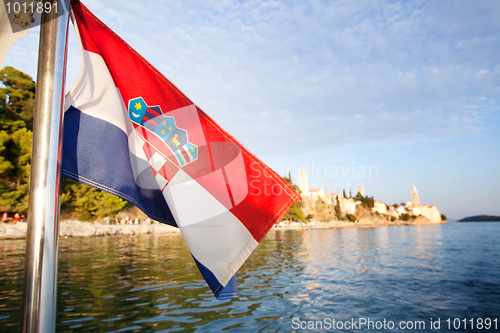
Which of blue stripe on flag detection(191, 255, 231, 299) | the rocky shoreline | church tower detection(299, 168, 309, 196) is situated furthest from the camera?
church tower detection(299, 168, 309, 196)

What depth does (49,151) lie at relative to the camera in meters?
1.47

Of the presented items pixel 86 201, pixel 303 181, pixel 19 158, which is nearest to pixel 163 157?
pixel 19 158

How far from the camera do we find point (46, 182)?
4.71ft

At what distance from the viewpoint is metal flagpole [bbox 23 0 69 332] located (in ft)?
4.52

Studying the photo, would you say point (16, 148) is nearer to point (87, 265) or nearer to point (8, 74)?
point (8, 74)

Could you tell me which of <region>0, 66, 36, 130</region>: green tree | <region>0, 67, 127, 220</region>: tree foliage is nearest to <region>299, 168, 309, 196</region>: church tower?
<region>0, 67, 127, 220</region>: tree foliage

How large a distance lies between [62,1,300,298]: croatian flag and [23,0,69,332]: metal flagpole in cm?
81

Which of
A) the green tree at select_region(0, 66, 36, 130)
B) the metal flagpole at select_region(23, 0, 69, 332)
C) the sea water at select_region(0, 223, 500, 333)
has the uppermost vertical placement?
the green tree at select_region(0, 66, 36, 130)

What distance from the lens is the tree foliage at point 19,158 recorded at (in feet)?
90.9

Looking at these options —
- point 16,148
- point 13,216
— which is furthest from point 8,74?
point 13,216

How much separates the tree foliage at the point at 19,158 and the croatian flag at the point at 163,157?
32032 millimetres

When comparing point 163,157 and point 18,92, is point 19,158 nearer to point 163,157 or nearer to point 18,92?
point 18,92

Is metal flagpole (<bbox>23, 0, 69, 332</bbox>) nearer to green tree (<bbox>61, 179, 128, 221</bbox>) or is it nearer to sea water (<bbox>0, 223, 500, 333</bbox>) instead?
sea water (<bbox>0, 223, 500, 333</bbox>)

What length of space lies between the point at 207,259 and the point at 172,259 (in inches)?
540
